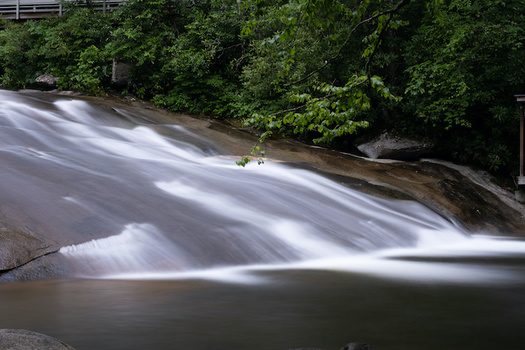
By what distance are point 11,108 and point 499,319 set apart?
10.1 m

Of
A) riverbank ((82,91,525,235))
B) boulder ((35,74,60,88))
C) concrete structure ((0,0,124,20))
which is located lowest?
riverbank ((82,91,525,235))

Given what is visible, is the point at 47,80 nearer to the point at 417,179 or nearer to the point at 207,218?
the point at 417,179

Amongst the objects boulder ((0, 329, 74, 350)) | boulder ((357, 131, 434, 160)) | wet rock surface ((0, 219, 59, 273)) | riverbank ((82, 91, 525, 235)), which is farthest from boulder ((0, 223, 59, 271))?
boulder ((357, 131, 434, 160))

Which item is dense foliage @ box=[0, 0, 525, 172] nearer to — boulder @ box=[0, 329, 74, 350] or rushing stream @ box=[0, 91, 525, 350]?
rushing stream @ box=[0, 91, 525, 350]

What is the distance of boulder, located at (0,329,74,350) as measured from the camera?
2.01 m

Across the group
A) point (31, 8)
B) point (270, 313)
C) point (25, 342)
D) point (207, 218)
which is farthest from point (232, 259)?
point (31, 8)

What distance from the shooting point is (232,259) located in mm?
5172

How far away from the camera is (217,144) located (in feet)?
35.6

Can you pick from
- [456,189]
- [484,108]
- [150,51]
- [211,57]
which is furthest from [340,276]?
[150,51]

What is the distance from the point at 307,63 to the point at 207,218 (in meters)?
7.38

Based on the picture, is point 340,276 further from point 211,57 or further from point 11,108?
point 211,57

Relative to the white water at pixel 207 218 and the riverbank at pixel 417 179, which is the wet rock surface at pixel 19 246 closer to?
the white water at pixel 207 218

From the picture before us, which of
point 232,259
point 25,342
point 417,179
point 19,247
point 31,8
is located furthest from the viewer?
point 31,8

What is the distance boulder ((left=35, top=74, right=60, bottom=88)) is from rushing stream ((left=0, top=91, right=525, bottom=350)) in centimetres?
726
